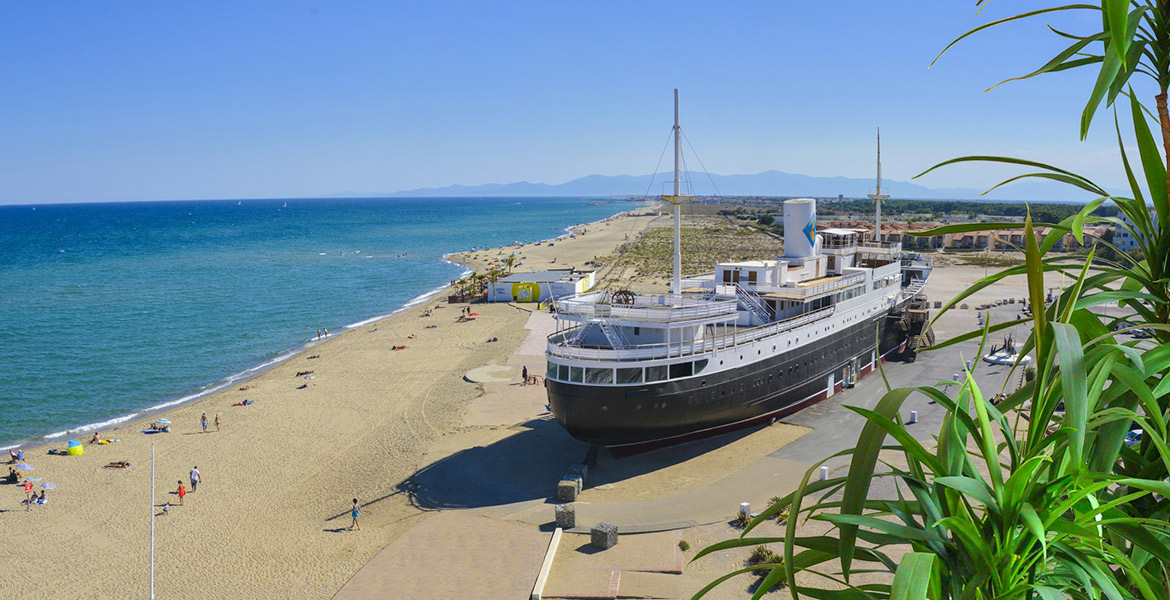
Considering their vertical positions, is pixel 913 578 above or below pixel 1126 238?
above

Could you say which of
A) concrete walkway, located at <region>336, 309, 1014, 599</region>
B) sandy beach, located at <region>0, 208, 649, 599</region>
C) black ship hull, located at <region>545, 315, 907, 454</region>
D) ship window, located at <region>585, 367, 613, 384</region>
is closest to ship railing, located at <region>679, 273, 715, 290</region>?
black ship hull, located at <region>545, 315, 907, 454</region>

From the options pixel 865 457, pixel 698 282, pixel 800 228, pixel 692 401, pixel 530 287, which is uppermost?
pixel 800 228

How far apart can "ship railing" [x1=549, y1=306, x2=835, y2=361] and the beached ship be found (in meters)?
0.04

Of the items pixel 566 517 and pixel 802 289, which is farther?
pixel 802 289

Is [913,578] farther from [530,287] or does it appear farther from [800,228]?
[530,287]

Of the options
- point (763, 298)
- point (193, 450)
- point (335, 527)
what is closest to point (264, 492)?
point (335, 527)

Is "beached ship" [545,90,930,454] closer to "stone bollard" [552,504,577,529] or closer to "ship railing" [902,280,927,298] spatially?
"stone bollard" [552,504,577,529]

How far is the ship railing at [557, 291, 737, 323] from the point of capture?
27.6 meters

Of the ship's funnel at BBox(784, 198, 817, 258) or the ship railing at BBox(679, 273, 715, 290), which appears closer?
the ship railing at BBox(679, 273, 715, 290)

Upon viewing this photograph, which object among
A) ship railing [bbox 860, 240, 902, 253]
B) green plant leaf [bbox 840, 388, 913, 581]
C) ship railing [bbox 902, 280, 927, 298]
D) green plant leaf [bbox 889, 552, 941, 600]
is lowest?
ship railing [bbox 902, 280, 927, 298]

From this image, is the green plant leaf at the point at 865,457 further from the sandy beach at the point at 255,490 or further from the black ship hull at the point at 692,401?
the black ship hull at the point at 692,401

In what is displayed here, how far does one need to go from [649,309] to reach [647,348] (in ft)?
5.50

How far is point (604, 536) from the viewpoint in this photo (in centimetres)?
2162

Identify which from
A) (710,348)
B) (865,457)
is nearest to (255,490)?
(710,348)
